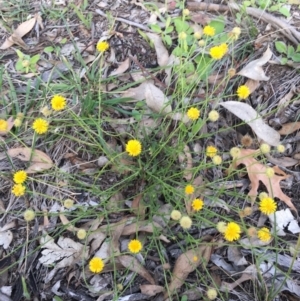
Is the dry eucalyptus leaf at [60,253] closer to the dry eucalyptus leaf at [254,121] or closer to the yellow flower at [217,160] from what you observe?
the yellow flower at [217,160]

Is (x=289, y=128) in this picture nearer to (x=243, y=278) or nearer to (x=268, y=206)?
(x=268, y=206)

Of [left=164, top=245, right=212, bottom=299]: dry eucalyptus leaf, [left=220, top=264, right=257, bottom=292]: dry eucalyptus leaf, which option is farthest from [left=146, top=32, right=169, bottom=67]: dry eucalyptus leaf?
[left=220, top=264, right=257, bottom=292]: dry eucalyptus leaf

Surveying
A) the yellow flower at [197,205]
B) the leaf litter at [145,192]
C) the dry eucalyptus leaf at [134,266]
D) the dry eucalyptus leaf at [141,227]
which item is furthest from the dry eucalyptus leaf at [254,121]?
the dry eucalyptus leaf at [134,266]

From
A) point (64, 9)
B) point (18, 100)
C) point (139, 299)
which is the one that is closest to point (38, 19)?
point (64, 9)

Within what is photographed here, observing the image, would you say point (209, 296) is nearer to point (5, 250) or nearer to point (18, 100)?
point (5, 250)

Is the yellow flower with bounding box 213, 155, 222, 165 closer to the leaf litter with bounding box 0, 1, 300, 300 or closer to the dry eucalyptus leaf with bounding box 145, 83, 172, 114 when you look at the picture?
the leaf litter with bounding box 0, 1, 300, 300
